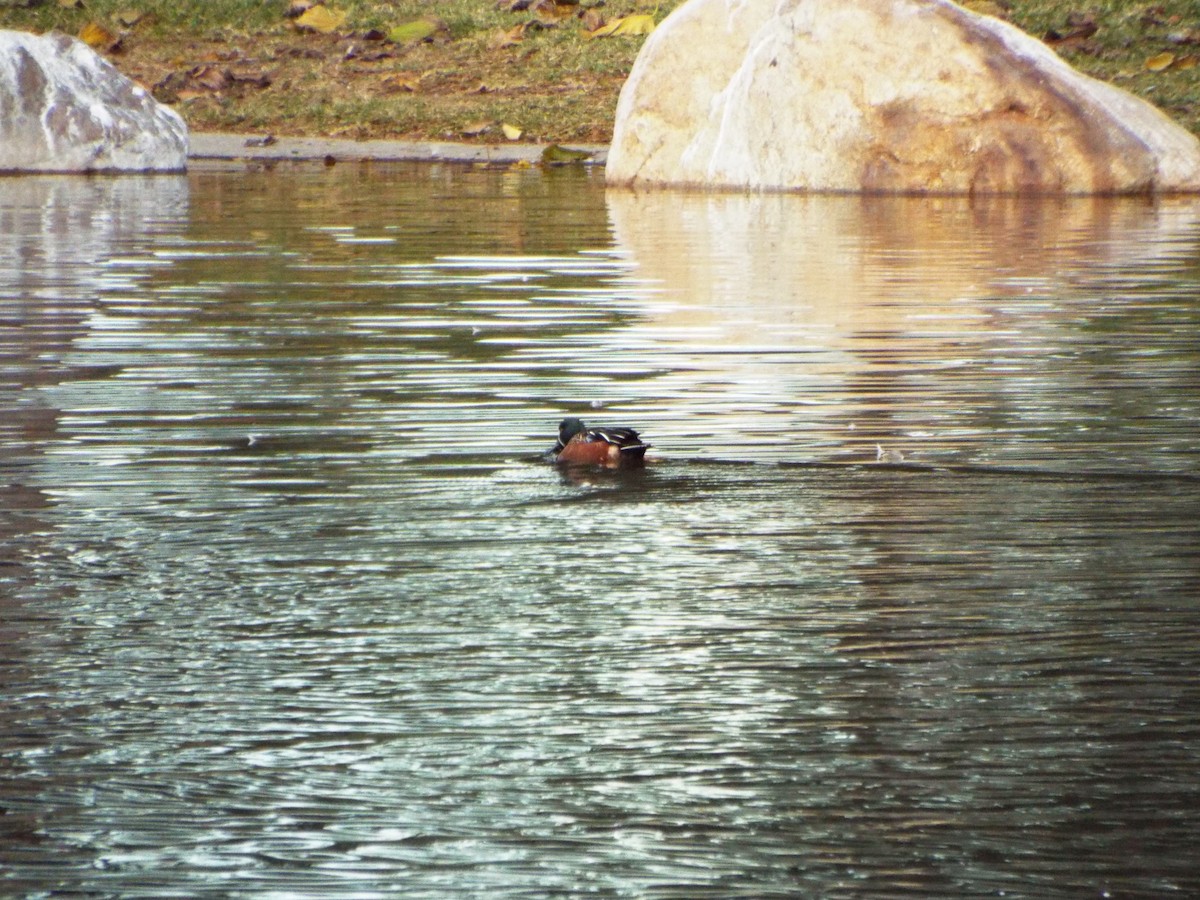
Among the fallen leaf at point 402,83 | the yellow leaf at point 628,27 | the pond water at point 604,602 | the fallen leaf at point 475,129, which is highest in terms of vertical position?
the yellow leaf at point 628,27

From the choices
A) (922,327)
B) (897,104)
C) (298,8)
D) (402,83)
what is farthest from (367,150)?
(922,327)

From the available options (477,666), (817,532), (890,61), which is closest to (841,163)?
(890,61)

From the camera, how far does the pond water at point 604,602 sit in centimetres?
366

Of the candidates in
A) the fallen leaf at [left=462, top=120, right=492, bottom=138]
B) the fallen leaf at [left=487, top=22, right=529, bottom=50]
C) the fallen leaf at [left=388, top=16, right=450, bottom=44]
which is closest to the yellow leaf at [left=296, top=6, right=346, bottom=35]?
the fallen leaf at [left=388, top=16, right=450, bottom=44]

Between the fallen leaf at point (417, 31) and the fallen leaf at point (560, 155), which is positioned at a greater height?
the fallen leaf at point (417, 31)

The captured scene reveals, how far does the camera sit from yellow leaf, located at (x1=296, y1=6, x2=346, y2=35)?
111ft

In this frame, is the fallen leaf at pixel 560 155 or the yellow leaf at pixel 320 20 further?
the yellow leaf at pixel 320 20

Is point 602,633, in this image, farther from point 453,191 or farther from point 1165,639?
point 453,191

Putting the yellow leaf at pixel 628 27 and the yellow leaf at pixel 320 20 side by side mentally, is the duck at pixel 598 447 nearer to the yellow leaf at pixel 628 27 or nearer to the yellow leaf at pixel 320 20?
the yellow leaf at pixel 628 27

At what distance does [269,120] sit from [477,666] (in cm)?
2570

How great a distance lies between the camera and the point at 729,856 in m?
3.57

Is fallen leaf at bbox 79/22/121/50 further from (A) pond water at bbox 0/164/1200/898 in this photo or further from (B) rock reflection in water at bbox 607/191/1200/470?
(A) pond water at bbox 0/164/1200/898

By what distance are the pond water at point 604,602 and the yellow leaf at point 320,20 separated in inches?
917

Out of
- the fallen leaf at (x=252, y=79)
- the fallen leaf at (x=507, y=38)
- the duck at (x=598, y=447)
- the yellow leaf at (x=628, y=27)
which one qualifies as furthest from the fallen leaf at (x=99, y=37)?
the duck at (x=598, y=447)
